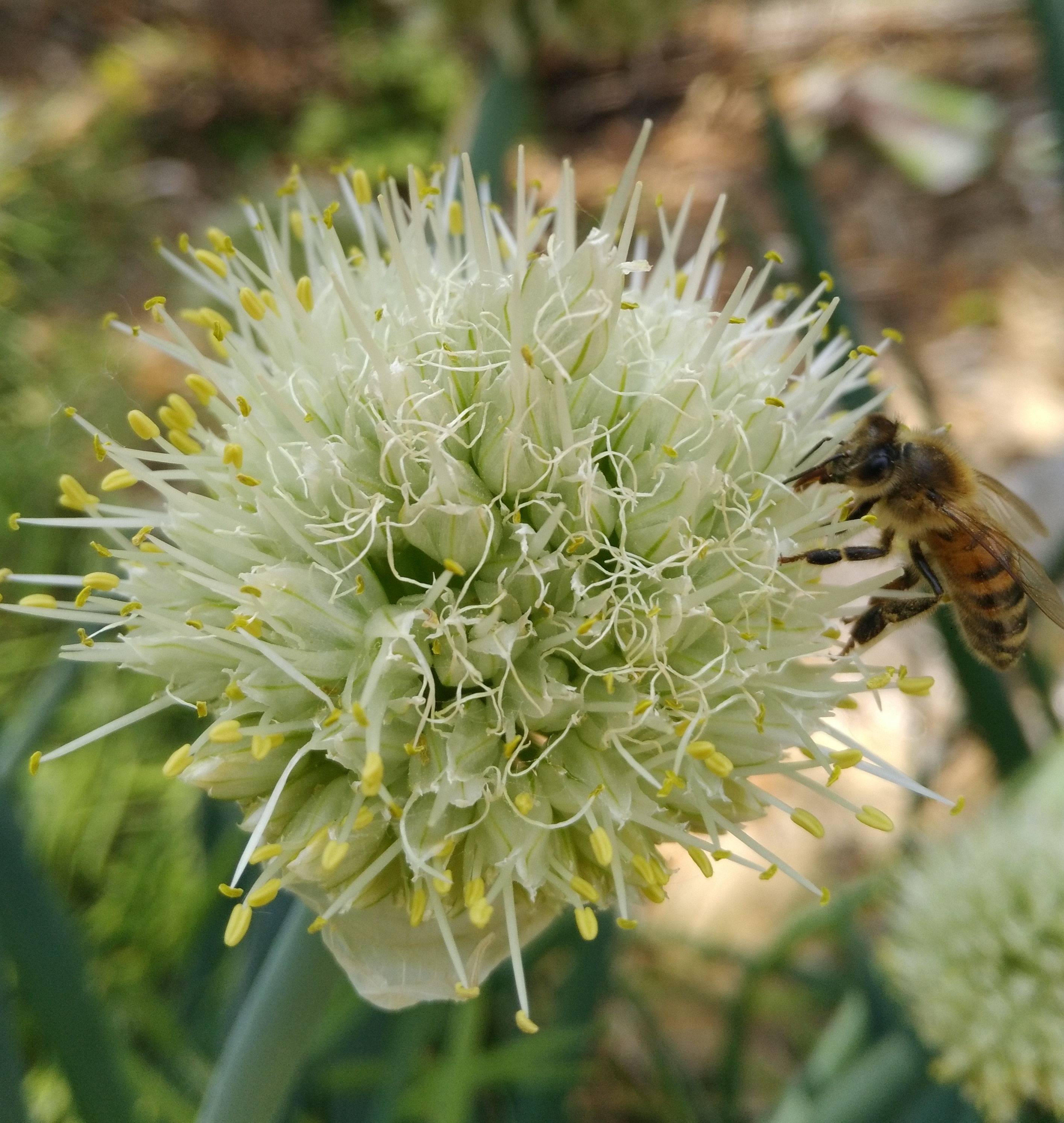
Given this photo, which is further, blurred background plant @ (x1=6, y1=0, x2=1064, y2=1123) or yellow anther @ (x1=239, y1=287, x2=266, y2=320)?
blurred background plant @ (x1=6, y1=0, x2=1064, y2=1123)

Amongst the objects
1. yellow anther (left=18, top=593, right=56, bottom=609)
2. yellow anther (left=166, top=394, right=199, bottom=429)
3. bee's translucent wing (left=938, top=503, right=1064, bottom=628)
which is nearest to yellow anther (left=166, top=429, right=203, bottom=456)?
yellow anther (left=166, top=394, right=199, bottom=429)

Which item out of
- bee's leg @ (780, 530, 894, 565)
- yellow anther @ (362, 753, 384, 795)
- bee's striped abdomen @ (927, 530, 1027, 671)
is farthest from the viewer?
bee's striped abdomen @ (927, 530, 1027, 671)

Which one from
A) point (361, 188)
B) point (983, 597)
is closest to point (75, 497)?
point (361, 188)

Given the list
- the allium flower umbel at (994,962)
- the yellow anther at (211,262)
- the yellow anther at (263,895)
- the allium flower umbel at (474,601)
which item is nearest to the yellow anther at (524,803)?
the allium flower umbel at (474,601)

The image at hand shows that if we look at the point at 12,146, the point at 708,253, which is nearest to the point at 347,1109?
the point at 708,253

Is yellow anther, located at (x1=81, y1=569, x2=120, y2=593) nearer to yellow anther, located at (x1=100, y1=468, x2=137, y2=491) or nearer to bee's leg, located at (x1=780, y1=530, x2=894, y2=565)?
yellow anther, located at (x1=100, y1=468, x2=137, y2=491)

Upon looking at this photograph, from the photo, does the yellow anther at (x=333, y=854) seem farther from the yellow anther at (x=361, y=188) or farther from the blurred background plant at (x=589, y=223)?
the yellow anther at (x=361, y=188)
